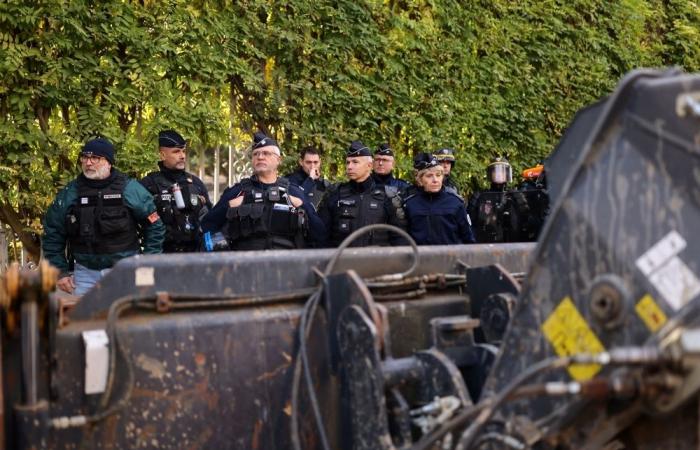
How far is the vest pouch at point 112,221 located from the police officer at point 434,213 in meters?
2.12

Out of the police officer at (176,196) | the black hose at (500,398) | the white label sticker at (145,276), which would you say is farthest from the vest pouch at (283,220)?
the black hose at (500,398)

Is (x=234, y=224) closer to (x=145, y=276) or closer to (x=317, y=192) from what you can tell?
(x=317, y=192)

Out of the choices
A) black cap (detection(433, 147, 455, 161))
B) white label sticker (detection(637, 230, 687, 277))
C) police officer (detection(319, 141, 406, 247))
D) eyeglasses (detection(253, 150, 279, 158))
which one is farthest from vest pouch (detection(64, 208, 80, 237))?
white label sticker (detection(637, 230, 687, 277))

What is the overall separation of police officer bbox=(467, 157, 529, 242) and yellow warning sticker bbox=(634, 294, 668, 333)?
22.1ft

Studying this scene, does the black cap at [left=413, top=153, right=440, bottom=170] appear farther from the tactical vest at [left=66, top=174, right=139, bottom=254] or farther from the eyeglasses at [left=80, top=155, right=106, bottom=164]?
the eyeglasses at [left=80, top=155, right=106, bottom=164]

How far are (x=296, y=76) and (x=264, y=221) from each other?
315cm

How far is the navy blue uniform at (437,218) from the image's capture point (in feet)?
21.0

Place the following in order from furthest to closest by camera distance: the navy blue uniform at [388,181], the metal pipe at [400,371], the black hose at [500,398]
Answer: the navy blue uniform at [388,181], the metal pipe at [400,371], the black hose at [500,398]

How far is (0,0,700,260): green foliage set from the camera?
21.5ft

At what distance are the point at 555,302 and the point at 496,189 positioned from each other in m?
7.40

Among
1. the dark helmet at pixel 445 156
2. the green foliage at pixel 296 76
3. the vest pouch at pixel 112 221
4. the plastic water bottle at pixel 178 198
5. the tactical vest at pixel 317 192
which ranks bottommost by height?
the vest pouch at pixel 112 221

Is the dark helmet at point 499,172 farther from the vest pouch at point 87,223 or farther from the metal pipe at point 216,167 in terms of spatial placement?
the vest pouch at point 87,223

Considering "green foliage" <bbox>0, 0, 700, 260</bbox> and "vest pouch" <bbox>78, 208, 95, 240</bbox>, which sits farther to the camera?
"green foliage" <bbox>0, 0, 700, 260</bbox>

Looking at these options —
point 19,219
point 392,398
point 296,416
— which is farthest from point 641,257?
point 19,219
